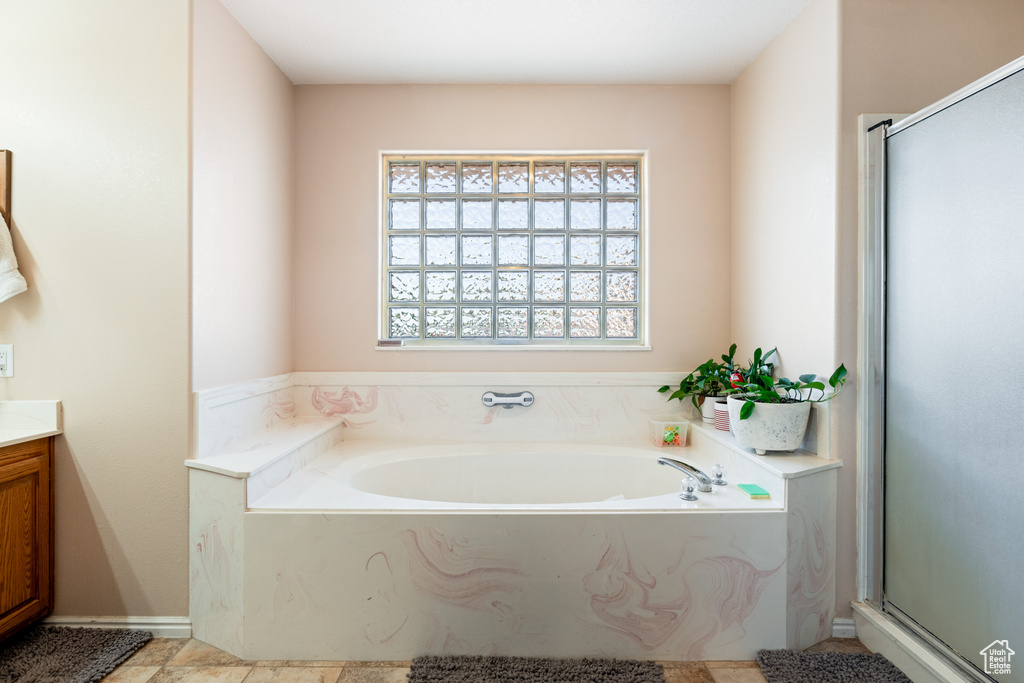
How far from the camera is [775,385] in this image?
2008 millimetres

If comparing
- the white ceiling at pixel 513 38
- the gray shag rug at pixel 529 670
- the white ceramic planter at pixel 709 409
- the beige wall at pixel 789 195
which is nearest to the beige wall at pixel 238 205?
the white ceiling at pixel 513 38

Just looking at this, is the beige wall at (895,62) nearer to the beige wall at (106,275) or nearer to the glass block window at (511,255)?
the glass block window at (511,255)

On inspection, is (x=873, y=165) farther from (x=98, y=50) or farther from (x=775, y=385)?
(x=98, y=50)

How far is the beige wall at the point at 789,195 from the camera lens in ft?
6.10

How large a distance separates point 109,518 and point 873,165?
2.75m

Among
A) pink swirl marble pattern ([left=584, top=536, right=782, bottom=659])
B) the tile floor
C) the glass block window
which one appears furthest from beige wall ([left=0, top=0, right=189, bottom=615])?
pink swirl marble pattern ([left=584, top=536, right=782, bottom=659])

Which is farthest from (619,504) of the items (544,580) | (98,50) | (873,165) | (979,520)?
(98,50)

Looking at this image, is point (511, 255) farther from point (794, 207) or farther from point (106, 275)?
point (106, 275)

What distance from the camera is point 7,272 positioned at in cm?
174

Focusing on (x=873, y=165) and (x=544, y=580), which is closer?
(x=544, y=580)

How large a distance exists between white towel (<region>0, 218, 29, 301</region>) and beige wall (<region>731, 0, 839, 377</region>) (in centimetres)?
264

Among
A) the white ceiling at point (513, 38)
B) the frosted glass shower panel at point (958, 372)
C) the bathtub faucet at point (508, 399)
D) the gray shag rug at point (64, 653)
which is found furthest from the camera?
the bathtub faucet at point (508, 399)

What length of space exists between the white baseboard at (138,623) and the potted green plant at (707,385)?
206cm

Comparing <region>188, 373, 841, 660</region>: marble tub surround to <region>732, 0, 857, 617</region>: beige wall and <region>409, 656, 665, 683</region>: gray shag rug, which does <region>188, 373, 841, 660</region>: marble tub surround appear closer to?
<region>409, 656, 665, 683</region>: gray shag rug
